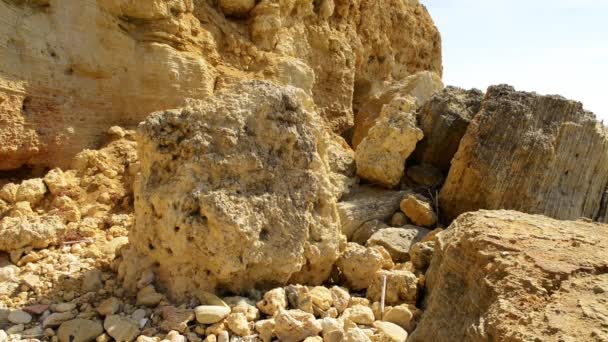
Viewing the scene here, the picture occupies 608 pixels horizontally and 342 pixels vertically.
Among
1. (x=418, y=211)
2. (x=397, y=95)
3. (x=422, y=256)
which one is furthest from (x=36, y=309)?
(x=397, y=95)

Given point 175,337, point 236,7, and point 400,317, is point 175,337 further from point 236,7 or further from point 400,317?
point 236,7

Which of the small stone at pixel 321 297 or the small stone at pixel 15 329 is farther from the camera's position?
the small stone at pixel 321 297

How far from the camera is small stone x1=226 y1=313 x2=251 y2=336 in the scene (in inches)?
95.5

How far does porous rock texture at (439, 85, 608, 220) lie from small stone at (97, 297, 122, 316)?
2.99 metres

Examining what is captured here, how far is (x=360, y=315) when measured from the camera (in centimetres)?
268

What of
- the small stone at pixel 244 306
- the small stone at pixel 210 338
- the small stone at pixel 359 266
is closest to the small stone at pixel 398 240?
the small stone at pixel 359 266

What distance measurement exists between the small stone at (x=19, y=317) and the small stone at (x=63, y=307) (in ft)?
0.40

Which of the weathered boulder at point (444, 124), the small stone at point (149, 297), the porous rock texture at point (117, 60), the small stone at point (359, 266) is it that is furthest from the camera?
the weathered boulder at point (444, 124)

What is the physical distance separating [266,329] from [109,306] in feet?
2.92

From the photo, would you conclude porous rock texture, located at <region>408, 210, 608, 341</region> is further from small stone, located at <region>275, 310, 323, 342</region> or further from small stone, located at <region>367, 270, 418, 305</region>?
small stone, located at <region>275, 310, 323, 342</region>

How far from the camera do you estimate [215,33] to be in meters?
5.65

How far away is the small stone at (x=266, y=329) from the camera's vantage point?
95.5 inches

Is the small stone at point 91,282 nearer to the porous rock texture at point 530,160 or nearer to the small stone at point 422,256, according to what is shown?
the small stone at point 422,256

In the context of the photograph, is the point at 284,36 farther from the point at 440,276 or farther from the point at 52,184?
the point at 440,276
